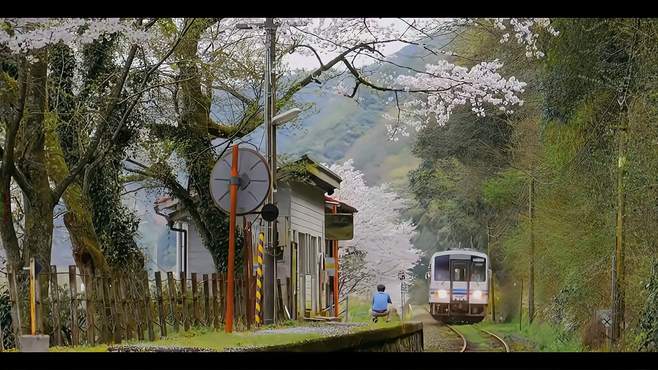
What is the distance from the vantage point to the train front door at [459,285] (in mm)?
23562

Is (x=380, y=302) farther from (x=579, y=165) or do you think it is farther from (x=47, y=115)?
(x=47, y=115)

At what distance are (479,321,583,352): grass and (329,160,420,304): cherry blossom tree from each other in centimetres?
678

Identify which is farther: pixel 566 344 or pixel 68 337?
pixel 566 344

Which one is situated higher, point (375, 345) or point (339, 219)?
point (339, 219)

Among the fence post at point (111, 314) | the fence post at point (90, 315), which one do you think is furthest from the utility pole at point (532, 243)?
the fence post at point (90, 315)

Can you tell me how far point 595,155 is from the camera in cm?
1438

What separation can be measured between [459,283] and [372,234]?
7377 mm

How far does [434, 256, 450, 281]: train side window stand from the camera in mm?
23656

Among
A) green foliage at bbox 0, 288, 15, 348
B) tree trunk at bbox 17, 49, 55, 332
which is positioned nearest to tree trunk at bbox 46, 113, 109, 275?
tree trunk at bbox 17, 49, 55, 332

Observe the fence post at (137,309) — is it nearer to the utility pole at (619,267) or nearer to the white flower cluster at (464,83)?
the utility pole at (619,267)

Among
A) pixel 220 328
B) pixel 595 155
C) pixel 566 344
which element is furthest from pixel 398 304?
pixel 220 328
